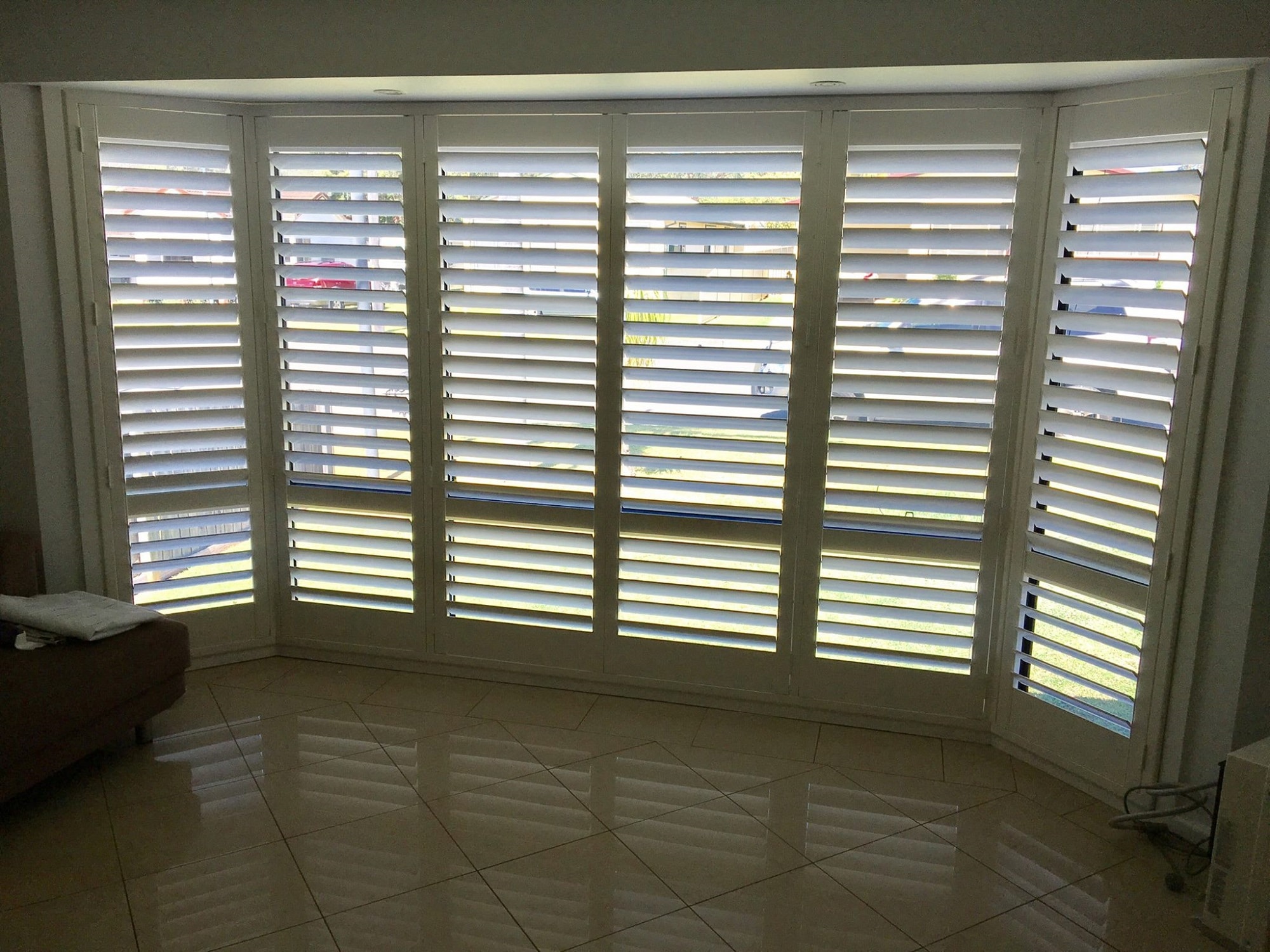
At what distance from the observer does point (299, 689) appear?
3834mm

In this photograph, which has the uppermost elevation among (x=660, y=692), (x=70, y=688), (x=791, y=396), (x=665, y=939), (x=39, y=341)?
(x=39, y=341)

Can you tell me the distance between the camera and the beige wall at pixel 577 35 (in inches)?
104

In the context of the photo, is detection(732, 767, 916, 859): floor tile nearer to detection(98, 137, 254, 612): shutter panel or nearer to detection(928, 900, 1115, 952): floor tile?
detection(928, 900, 1115, 952): floor tile

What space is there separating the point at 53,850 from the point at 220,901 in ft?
1.93

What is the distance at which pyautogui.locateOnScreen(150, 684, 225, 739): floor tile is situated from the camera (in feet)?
11.4

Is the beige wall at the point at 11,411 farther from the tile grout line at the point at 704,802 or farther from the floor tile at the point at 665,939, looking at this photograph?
the floor tile at the point at 665,939

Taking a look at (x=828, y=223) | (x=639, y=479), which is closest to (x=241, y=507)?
(x=639, y=479)

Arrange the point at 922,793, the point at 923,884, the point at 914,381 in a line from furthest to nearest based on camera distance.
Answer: the point at 914,381 → the point at 922,793 → the point at 923,884

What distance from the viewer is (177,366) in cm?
373

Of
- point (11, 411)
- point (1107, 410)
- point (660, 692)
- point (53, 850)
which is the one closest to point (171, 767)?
point (53, 850)

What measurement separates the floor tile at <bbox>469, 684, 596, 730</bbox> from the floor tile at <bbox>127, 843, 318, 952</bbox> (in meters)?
1.05

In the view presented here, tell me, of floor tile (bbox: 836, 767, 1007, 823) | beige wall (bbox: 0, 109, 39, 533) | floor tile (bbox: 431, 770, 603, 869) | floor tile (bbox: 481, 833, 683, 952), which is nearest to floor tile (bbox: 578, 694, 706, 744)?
floor tile (bbox: 431, 770, 603, 869)

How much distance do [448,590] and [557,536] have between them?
521 mm

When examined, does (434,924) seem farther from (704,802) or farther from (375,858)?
(704,802)
